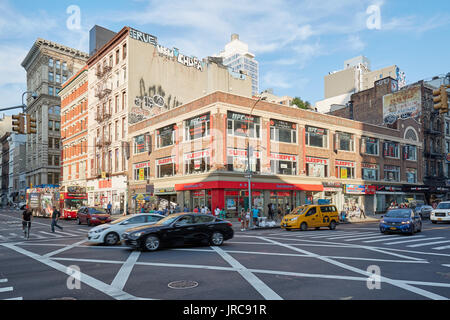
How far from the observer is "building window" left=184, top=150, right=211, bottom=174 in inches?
1414

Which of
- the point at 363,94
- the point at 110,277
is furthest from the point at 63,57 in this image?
the point at 110,277

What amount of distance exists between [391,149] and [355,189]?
11105 mm

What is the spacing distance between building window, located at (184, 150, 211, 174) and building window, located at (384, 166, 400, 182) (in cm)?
2910

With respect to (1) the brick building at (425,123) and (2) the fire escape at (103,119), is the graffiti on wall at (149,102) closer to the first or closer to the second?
(2) the fire escape at (103,119)

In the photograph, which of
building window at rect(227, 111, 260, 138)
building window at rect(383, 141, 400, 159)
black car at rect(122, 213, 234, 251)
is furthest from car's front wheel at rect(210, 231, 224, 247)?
building window at rect(383, 141, 400, 159)

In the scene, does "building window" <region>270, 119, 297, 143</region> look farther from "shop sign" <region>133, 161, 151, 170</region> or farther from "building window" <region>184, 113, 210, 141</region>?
"shop sign" <region>133, 161, 151, 170</region>

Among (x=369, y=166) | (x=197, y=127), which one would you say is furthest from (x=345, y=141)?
(x=197, y=127)

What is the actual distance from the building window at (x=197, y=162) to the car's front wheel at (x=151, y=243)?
21.2 m

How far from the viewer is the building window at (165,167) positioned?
4058 cm

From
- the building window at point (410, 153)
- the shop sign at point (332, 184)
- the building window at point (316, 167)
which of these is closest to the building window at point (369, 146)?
the building window at point (410, 153)

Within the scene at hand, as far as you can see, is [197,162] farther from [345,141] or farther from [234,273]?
[234,273]
